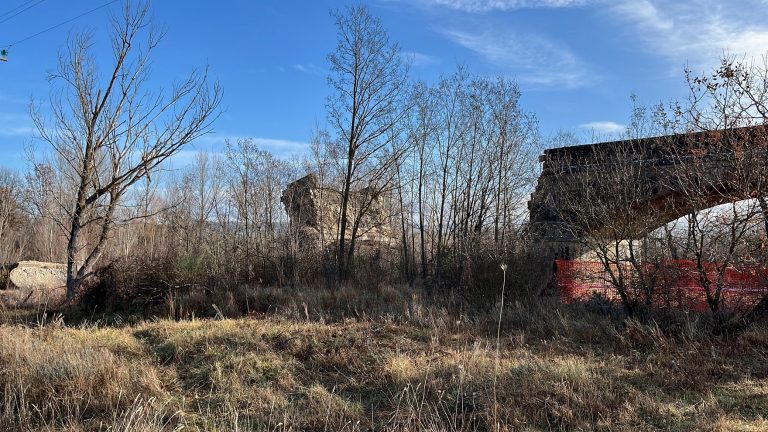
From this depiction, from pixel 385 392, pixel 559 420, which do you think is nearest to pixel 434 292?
pixel 385 392

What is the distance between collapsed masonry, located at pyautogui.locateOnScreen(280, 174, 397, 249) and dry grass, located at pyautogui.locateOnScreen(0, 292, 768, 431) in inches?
466

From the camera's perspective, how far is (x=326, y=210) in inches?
881

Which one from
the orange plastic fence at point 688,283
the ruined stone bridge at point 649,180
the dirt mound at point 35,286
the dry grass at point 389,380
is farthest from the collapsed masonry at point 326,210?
the dry grass at point 389,380

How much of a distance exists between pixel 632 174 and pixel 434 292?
5380 millimetres

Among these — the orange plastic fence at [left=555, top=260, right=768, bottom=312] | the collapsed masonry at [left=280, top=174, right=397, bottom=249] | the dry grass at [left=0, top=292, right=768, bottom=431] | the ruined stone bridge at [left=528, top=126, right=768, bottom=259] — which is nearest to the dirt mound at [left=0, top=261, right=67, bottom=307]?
the collapsed masonry at [left=280, top=174, right=397, bottom=249]

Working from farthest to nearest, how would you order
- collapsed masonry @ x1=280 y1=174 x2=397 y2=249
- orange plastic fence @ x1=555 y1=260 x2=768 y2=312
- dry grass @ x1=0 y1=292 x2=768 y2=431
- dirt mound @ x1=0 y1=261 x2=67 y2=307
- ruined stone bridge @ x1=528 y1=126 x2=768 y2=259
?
collapsed masonry @ x1=280 y1=174 x2=397 y2=249, dirt mound @ x1=0 y1=261 x2=67 y2=307, orange plastic fence @ x1=555 y1=260 x2=768 y2=312, ruined stone bridge @ x1=528 y1=126 x2=768 y2=259, dry grass @ x1=0 y1=292 x2=768 y2=431

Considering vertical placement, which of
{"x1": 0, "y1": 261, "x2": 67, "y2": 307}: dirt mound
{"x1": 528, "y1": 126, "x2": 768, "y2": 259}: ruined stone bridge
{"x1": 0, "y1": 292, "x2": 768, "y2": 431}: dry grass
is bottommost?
{"x1": 0, "y1": 292, "x2": 768, "y2": 431}: dry grass

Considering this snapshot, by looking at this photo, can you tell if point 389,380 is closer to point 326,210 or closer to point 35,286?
point 326,210

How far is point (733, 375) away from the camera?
571 cm

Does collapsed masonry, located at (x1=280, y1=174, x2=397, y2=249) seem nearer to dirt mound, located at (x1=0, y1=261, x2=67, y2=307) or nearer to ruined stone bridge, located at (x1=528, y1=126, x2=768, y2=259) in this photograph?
dirt mound, located at (x1=0, y1=261, x2=67, y2=307)

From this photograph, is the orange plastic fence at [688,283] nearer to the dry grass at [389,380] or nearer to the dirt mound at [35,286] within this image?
the dry grass at [389,380]

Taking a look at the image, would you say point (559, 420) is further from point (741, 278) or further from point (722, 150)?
point (722, 150)

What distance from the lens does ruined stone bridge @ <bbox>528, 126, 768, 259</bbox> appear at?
7.65 meters

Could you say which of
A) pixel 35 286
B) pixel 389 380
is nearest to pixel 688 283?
pixel 389 380
